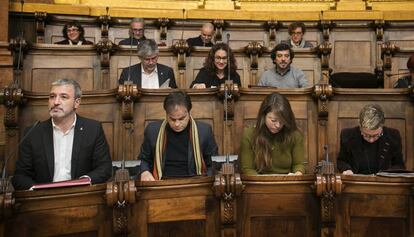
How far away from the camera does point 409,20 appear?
1.79 meters

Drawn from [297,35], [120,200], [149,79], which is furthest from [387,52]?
[120,200]

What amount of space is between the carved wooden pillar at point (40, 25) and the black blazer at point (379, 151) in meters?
1.14

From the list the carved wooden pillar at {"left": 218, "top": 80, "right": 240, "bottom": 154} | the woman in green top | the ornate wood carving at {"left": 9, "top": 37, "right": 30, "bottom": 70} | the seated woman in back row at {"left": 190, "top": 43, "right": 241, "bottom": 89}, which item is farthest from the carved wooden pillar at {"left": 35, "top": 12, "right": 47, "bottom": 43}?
the woman in green top

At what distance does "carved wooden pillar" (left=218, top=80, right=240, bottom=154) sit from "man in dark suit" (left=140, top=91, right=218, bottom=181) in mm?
116

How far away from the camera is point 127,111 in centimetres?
99

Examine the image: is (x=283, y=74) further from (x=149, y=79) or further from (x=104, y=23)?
(x=104, y=23)

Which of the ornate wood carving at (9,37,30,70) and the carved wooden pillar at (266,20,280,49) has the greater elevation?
the carved wooden pillar at (266,20,280,49)

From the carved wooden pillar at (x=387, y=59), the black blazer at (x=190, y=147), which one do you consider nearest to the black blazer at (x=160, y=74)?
the black blazer at (x=190, y=147)

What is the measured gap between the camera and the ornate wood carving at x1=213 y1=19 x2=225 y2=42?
5.70 ft

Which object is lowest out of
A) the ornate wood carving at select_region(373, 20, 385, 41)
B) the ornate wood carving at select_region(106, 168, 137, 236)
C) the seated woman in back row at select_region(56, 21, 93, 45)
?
the ornate wood carving at select_region(106, 168, 137, 236)

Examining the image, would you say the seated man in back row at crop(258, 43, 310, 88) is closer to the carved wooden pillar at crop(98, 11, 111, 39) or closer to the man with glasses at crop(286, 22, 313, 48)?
the man with glasses at crop(286, 22, 313, 48)

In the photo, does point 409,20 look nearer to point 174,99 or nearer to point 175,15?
point 175,15

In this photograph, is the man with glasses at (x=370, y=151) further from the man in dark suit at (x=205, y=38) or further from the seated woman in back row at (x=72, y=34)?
the seated woman in back row at (x=72, y=34)

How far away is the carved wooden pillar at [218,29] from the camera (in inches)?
68.4
